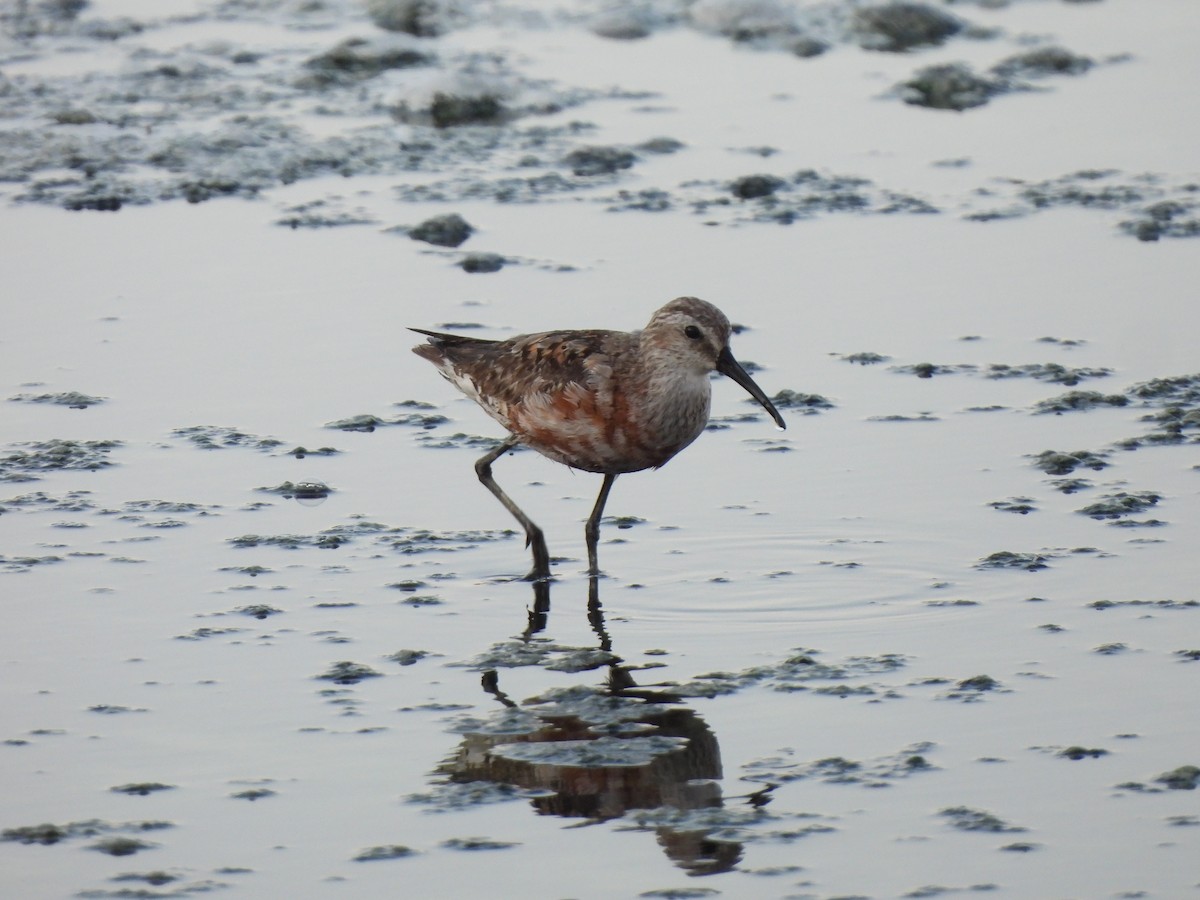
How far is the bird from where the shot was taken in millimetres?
7098

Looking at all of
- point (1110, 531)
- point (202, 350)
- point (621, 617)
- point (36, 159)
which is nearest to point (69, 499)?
point (202, 350)

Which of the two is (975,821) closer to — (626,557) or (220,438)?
(626,557)

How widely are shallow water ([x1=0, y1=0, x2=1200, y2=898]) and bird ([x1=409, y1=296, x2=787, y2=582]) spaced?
33cm

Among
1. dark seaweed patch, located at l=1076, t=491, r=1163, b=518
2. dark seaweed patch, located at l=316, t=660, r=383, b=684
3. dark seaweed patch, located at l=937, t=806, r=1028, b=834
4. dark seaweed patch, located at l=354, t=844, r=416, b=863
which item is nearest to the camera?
dark seaweed patch, located at l=354, t=844, r=416, b=863

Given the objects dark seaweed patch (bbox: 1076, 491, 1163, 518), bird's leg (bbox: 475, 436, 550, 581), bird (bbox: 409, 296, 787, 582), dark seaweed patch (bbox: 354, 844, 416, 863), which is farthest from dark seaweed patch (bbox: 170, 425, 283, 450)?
dark seaweed patch (bbox: 354, 844, 416, 863)

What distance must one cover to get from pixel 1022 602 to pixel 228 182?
6.56 metres

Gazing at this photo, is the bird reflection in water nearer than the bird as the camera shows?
Yes

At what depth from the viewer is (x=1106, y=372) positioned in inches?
346

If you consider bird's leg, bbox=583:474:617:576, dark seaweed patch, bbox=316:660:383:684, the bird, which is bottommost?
dark seaweed patch, bbox=316:660:383:684

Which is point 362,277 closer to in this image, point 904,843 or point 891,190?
point 891,190

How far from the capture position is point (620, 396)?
7.12 meters

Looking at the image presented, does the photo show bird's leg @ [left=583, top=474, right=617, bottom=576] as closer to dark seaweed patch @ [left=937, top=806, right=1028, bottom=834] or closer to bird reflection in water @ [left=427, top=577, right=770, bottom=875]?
bird reflection in water @ [left=427, top=577, right=770, bottom=875]

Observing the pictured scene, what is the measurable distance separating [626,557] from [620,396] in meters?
0.60

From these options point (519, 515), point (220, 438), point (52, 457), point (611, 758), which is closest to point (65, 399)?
point (52, 457)
